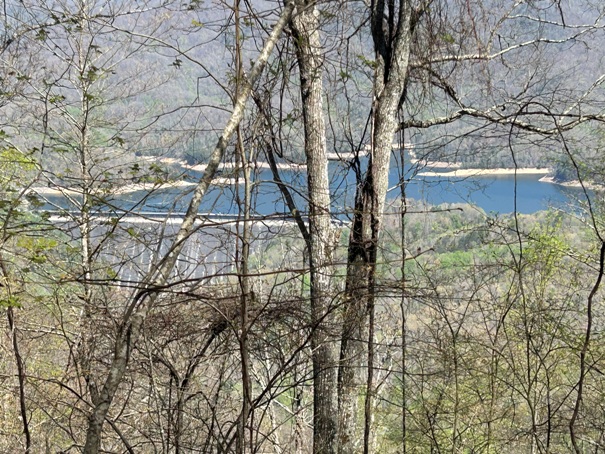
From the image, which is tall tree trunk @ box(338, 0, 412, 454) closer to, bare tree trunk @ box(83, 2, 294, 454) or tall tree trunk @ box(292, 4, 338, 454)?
tall tree trunk @ box(292, 4, 338, 454)

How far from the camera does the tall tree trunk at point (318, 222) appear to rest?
Answer: 3221mm

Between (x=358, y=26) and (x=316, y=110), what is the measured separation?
62cm

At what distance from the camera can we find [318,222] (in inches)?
138

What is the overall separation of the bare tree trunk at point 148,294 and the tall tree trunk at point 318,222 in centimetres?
167

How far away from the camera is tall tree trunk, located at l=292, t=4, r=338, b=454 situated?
10.6 feet

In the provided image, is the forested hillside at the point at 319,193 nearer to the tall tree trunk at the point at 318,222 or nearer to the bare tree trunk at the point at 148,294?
the tall tree trunk at the point at 318,222

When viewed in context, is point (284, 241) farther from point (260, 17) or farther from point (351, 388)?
point (260, 17)

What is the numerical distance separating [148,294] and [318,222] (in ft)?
7.57

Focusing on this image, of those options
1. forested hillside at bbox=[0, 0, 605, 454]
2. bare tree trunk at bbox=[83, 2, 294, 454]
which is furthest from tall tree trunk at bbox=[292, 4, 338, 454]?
bare tree trunk at bbox=[83, 2, 294, 454]

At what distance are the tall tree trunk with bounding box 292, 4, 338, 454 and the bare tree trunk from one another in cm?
167

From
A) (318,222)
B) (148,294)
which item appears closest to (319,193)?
(318,222)

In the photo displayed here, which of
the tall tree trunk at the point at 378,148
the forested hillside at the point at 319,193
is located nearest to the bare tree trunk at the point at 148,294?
the forested hillside at the point at 319,193

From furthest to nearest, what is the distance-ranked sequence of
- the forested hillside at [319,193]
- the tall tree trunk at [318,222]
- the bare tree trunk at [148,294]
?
1. the tall tree trunk at [318,222]
2. the forested hillside at [319,193]
3. the bare tree trunk at [148,294]

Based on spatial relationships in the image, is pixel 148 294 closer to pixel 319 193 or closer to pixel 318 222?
pixel 319 193
